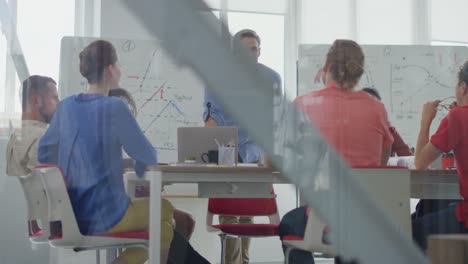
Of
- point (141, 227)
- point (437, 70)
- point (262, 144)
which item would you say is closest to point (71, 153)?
point (141, 227)

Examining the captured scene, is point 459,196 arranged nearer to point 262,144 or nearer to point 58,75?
point 262,144

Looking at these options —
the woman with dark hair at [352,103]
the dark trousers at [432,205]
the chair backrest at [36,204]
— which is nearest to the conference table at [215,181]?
the dark trousers at [432,205]

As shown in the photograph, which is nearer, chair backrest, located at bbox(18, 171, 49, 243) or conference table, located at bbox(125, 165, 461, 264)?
conference table, located at bbox(125, 165, 461, 264)

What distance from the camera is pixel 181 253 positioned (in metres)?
2.28

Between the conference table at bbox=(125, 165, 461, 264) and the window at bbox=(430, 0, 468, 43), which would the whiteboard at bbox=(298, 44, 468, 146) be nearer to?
the window at bbox=(430, 0, 468, 43)

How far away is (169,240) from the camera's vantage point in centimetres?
201

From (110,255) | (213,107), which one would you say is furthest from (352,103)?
(110,255)

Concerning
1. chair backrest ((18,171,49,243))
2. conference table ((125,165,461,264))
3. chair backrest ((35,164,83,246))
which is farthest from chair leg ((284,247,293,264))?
chair backrest ((18,171,49,243))

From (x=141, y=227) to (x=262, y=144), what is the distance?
1.45 m

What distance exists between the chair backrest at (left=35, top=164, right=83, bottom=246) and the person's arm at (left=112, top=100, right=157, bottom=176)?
0.72ft

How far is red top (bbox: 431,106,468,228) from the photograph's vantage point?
163cm

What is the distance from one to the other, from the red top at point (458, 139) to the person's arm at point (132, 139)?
2.82ft

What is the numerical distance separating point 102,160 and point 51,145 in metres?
0.22

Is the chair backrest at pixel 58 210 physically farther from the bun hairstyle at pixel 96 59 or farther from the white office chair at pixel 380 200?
the white office chair at pixel 380 200
